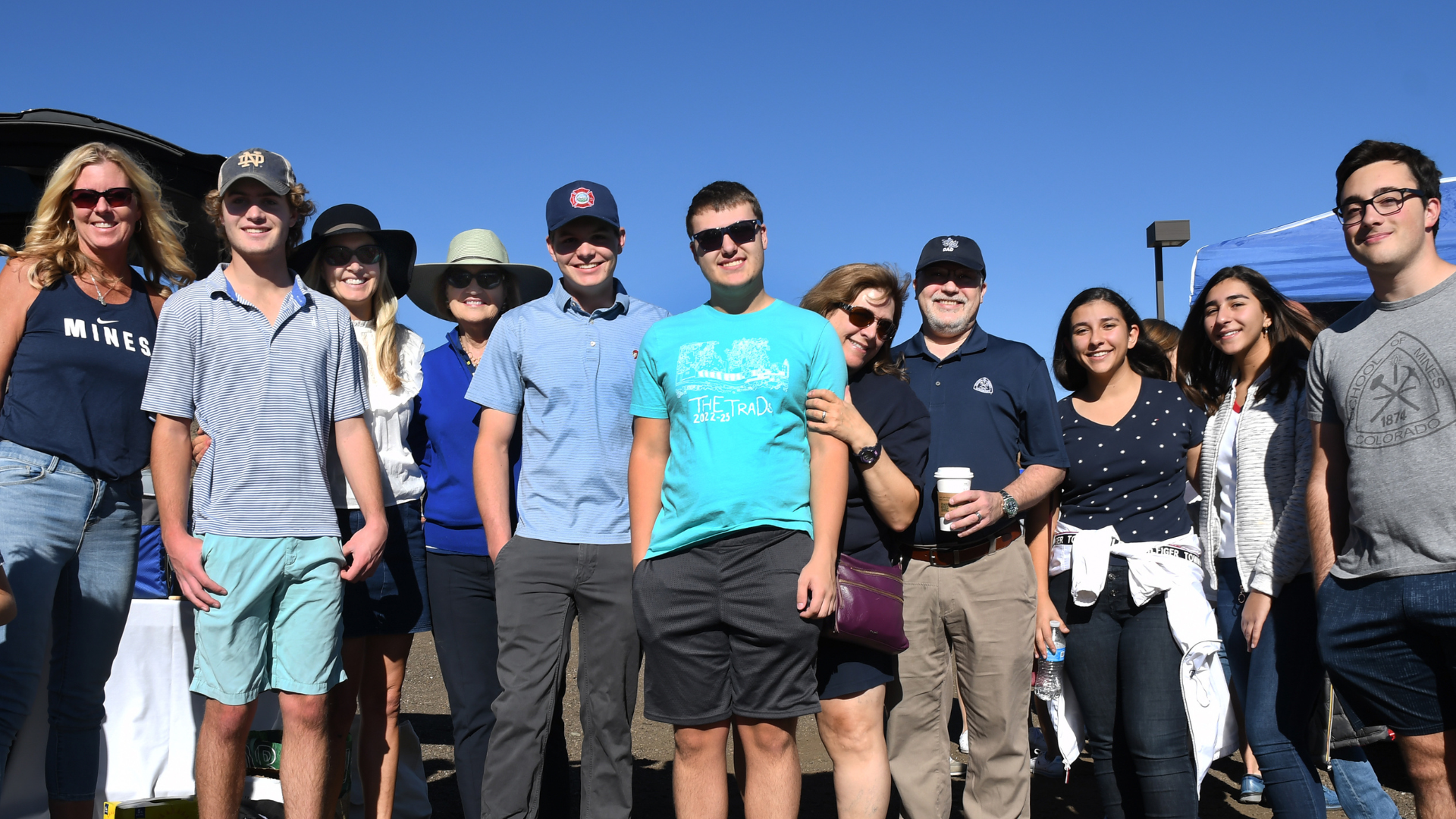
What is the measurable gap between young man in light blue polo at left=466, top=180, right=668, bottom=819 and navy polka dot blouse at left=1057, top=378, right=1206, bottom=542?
176 cm

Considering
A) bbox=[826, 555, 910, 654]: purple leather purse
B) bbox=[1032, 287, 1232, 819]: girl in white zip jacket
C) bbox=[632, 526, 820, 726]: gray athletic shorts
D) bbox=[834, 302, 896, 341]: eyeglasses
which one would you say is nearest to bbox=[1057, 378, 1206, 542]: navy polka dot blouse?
bbox=[1032, 287, 1232, 819]: girl in white zip jacket

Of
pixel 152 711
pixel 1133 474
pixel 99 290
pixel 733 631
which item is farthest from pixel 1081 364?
pixel 152 711

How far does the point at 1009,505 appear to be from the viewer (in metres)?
3.32

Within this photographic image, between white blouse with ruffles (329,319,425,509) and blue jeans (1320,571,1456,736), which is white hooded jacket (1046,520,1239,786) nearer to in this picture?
Result: blue jeans (1320,571,1456,736)

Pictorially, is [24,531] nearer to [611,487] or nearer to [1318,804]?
[611,487]

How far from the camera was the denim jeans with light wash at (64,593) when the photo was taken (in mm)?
2826

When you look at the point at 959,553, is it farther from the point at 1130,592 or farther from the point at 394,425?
the point at 394,425

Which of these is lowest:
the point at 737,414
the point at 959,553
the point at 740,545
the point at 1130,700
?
the point at 1130,700

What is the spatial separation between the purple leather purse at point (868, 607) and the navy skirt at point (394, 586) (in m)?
1.72

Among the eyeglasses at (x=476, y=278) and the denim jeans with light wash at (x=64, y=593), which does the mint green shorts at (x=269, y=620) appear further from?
the eyeglasses at (x=476, y=278)

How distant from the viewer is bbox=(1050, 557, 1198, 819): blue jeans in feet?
11.1

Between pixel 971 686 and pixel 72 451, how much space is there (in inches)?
118

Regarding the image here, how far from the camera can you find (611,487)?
10.5 feet

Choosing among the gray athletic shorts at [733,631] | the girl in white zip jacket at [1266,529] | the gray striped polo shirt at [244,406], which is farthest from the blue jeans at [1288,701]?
the gray striped polo shirt at [244,406]
